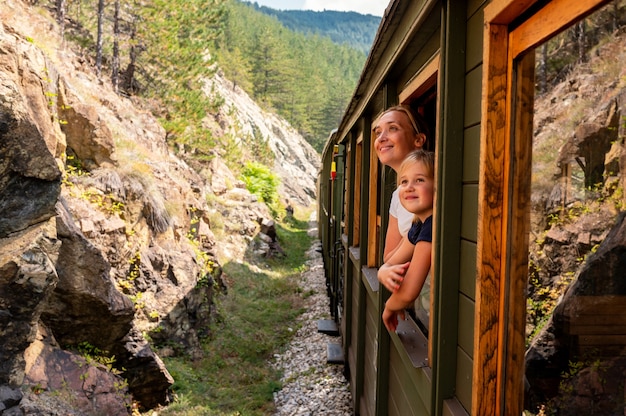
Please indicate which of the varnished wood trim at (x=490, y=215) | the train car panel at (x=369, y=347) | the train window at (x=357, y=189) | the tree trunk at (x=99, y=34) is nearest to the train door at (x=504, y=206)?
the varnished wood trim at (x=490, y=215)

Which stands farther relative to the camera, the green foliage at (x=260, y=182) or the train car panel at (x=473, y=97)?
the green foliage at (x=260, y=182)

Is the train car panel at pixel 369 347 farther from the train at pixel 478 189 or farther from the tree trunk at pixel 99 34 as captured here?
the tree trunk at pixel 99 34

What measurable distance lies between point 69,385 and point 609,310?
17.4 ft

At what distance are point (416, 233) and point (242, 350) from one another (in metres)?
7.05

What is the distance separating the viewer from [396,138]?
240 centimetres

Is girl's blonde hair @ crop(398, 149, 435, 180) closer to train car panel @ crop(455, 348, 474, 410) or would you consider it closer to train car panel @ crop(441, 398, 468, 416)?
train car panel @ crop(455, 348, 474, 410)

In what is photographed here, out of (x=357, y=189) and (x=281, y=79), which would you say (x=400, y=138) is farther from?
(x=281, y=79)

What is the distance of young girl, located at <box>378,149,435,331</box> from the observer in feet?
6.61

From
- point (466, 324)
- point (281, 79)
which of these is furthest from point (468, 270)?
point (281, 79)

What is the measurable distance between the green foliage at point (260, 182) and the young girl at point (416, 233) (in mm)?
23632

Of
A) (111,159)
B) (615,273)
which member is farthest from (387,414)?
(111,159)

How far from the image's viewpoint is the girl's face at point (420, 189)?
2043 millimetres

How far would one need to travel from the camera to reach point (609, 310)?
35.9 inches

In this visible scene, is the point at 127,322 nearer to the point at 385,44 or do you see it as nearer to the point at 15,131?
the point at 15,131
